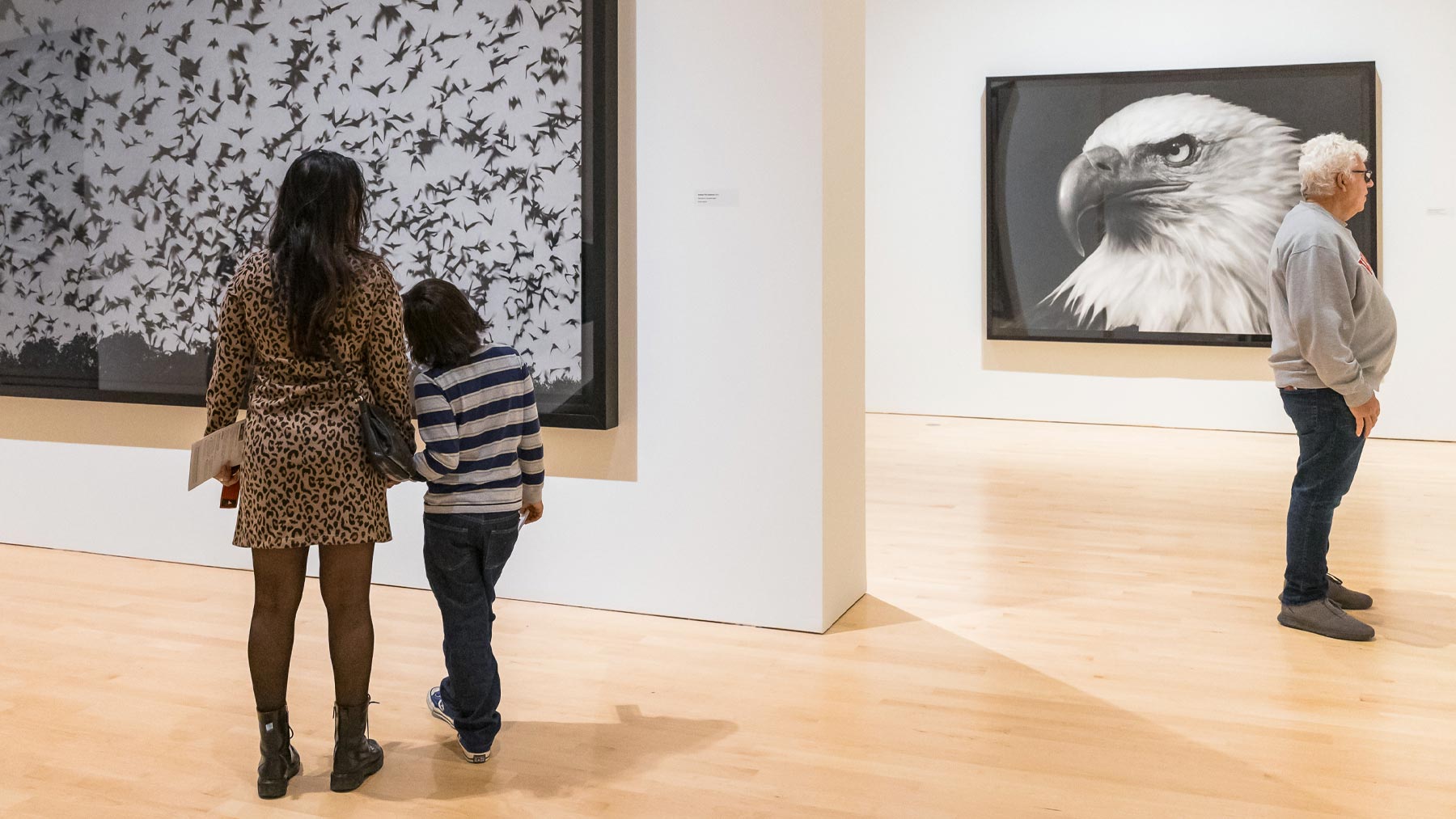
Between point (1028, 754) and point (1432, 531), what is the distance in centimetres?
372

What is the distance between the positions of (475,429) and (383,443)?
0.25 metres

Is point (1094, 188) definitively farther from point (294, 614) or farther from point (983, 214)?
point (294, 614)

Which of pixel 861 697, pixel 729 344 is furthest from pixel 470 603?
pixel 729 344

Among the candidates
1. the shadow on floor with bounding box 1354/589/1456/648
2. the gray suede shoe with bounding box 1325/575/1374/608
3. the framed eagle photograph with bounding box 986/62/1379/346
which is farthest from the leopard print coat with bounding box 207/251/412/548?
the framed eagle photograph with bounding box 986/62/1379/346

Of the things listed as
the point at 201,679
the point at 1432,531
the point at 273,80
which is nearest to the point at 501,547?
the point at 201,679

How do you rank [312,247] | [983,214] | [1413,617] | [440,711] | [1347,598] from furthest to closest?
[983,214] < [1347,598] < [1413,617] < [440,711] < [312,247]

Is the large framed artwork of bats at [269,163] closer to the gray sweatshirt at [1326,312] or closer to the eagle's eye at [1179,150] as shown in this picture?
the gray sweatshirt at [1326,312]

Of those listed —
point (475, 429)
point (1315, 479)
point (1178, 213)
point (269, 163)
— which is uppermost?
point (1178, 213)

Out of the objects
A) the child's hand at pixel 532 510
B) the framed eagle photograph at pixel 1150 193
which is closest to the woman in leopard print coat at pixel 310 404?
the child's hand at pixel 532 510

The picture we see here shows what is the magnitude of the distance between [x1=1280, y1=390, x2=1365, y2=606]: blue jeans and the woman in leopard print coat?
9.75 feet

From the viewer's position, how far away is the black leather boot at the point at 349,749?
3.02 m

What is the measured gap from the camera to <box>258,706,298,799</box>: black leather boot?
9.80 feet

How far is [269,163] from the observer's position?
16.4 ft

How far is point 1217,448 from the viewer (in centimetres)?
866
